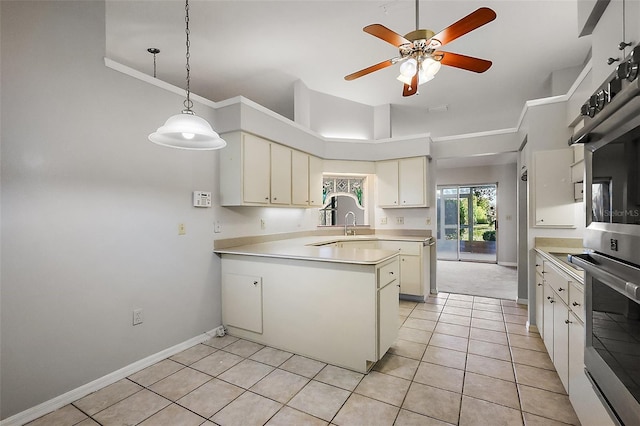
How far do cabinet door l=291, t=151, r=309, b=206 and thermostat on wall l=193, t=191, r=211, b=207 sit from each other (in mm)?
1125

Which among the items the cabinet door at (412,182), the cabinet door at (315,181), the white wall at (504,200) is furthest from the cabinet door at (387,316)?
the white wall at (504,200)

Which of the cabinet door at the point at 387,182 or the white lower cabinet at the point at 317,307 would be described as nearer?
the white lower cabinet at the point at 317,307

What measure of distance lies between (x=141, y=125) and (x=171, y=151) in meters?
0.31

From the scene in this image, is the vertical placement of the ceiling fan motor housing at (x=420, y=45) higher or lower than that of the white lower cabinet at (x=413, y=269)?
higher

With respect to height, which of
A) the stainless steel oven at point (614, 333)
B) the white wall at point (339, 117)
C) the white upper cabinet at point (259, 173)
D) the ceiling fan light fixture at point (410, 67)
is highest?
the white wall at point (339, 117)

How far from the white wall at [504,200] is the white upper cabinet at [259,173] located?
18.7ft

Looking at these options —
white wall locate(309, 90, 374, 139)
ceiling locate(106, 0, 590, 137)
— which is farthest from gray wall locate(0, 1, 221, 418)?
white wall locate(309, 90, 374, 139)

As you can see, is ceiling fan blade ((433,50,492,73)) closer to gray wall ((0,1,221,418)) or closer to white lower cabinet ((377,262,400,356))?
white lower cabinet ((377,262,400,356))

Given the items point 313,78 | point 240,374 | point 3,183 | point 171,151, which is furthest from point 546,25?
point 3,183

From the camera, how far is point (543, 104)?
3012 mm

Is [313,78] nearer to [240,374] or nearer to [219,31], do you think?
[219,31]

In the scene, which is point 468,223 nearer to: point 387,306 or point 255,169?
point 387,306

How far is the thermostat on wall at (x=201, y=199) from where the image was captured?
2.78 meters

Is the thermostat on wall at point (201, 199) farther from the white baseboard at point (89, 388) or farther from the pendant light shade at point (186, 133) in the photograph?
the white baseboard at point (89, 388)
